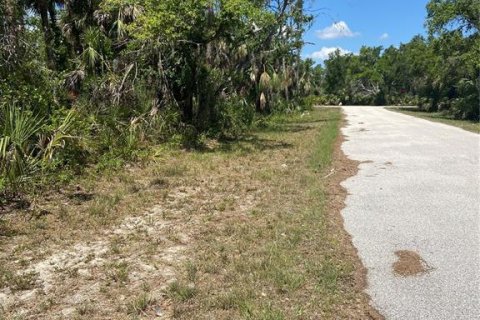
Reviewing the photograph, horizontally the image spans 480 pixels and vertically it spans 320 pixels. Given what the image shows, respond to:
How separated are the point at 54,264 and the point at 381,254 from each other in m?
3.49

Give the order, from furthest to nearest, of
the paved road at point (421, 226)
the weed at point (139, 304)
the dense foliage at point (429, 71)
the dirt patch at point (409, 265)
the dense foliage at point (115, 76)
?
the dense foliage at point (429, 71), the dense foliage at point (115, 76), the dirt patch at point (409, 265), the paved road at point (421, 226), the weed at point (139, 304)

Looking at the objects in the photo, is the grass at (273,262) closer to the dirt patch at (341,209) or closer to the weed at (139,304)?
the dirt patch at (341,209)

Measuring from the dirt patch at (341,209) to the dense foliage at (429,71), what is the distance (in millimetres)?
16058

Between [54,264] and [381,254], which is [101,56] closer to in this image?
[54,264]

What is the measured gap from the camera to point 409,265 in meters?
4.73

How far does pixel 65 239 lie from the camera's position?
18.5 ft

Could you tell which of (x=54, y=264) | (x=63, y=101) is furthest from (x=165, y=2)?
(x=54, y=264)

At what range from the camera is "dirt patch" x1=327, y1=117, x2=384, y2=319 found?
4011 millimetres

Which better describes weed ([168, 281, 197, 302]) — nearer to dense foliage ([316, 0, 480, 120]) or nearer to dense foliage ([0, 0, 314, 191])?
dense foliage ([0, 0, 314, 191])

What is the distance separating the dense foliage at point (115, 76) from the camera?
8.64 metres

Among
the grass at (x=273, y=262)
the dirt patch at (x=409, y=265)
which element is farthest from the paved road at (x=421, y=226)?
the grass at (x=273, y=262)

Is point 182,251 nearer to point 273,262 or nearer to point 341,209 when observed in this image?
point 273,262

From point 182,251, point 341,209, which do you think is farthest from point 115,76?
point 182,251

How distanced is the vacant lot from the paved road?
0.28 m
